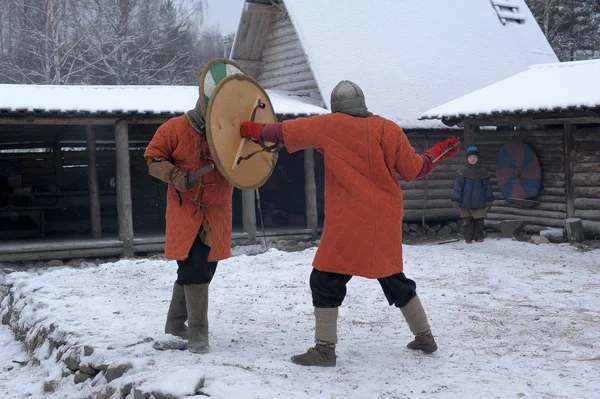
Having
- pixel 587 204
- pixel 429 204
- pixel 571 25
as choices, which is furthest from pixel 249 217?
pixel 571 25

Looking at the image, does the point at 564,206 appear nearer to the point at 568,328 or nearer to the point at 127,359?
the point at 568,328

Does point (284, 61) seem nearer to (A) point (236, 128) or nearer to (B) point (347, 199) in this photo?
(A) point (236, 128)

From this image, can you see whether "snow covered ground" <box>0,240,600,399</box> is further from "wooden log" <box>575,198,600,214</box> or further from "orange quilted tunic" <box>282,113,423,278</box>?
"wooden log" <box>575,198,600,214</box>

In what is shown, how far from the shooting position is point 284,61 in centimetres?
1518

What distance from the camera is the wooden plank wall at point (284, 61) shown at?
14.5 meters

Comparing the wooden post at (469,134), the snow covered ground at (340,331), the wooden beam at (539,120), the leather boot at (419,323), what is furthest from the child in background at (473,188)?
the leather boot at (419,323)

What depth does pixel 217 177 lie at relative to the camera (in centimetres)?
456

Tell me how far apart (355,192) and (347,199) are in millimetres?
65

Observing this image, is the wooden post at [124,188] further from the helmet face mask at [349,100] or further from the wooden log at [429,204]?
the helmet face mask at [349,100]

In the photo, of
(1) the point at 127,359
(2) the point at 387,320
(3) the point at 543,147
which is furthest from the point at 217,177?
(3) the point at 543,147

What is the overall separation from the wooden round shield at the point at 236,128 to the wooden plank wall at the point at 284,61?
9552 millimetres

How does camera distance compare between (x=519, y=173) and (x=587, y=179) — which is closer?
(x=587, y=179)

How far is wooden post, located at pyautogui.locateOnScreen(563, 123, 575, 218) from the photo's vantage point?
1150cm

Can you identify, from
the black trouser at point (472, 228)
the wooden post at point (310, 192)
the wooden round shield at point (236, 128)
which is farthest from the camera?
the wooden post at point (310, 192)
